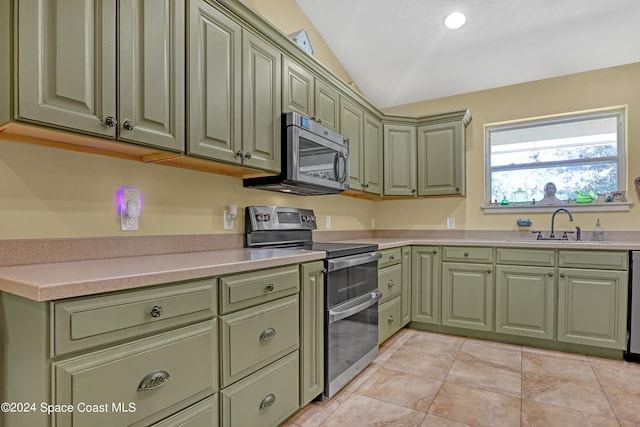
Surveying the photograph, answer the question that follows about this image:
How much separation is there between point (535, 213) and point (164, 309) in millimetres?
3405

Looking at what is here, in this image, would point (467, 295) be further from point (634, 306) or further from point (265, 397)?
point (265, 397)

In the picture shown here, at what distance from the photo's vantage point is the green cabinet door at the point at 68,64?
3.67 feet

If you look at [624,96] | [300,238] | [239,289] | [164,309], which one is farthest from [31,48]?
[624,96]

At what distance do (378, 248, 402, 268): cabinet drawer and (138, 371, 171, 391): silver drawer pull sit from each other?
1.85 metres

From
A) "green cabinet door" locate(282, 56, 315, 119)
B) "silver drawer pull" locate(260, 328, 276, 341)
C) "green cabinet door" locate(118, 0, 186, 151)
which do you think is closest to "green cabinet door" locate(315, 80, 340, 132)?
"green cabinet door" locate(282, 56, 315, 119)

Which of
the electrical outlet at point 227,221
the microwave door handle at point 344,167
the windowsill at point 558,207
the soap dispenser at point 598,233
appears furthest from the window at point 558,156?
the electrical outlet at point 227,221

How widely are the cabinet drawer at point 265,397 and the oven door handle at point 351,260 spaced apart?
509 millimetres

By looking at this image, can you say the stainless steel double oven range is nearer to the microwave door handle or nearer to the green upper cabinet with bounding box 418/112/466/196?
the microwave door handle

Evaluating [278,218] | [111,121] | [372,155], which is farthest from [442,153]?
[111,121]

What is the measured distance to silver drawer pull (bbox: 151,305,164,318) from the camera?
3.70ft

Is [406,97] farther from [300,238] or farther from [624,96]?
[300,238]

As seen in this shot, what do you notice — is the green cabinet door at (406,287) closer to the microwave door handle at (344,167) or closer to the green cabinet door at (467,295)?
the green cabinet door at (467,295)

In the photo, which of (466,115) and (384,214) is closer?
(466,115)

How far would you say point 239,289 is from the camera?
1448mm
